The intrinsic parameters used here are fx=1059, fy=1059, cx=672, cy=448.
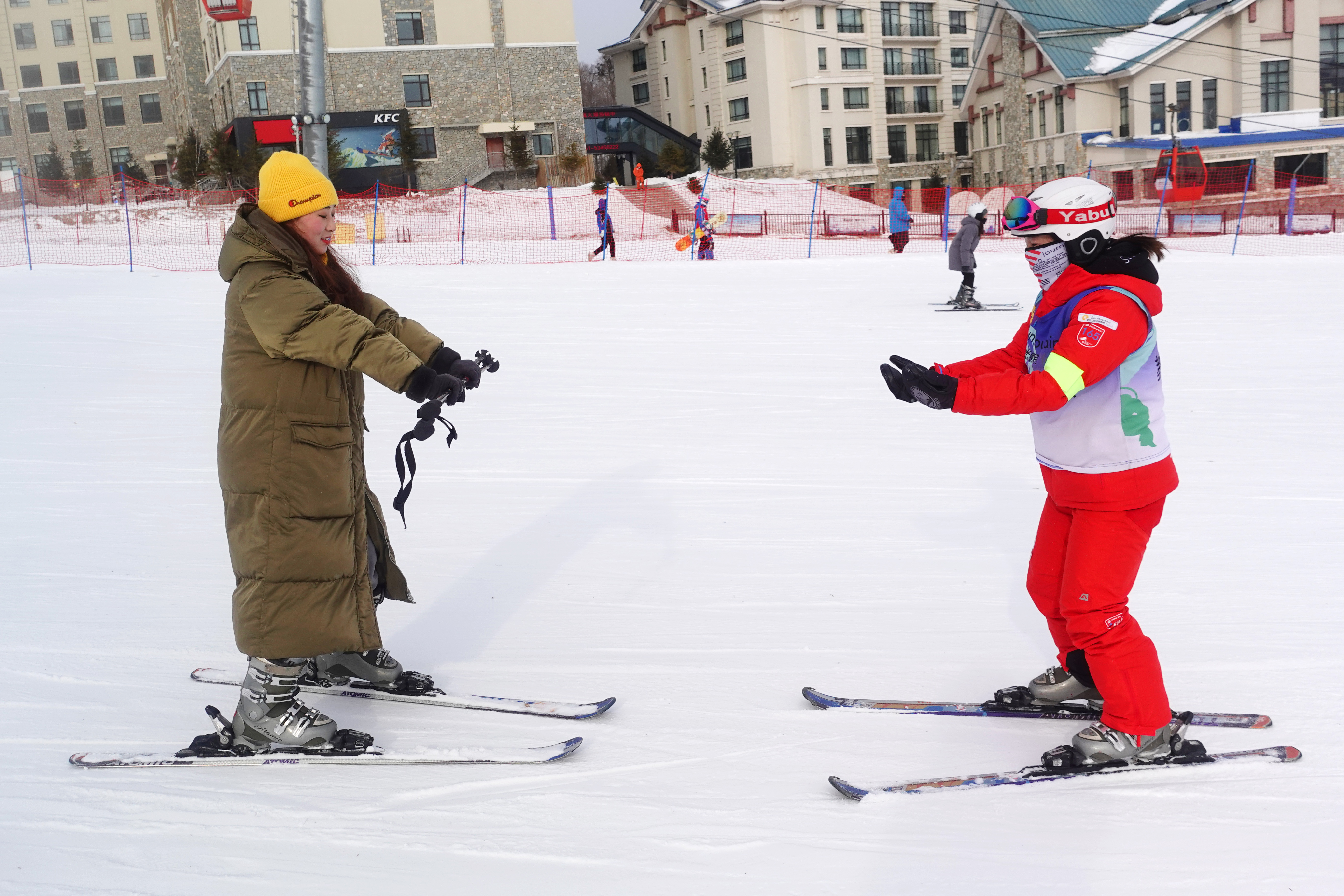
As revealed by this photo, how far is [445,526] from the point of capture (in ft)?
17.9

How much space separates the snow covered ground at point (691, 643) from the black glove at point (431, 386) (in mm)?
1076

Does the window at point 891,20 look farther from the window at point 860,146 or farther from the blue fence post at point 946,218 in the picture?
the blue fence post at point 946,218

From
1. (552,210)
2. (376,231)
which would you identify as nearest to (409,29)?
(552,210)

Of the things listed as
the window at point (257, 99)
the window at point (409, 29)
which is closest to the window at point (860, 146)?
the window at point (409, 29)

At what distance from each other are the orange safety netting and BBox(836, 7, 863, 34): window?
19.2 m

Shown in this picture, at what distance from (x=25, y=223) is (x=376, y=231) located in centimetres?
577

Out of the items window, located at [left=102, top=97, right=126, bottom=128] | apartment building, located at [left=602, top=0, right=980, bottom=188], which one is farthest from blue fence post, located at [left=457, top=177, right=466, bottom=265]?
window, located at [left=102, top=97, right=126, bottom=128]

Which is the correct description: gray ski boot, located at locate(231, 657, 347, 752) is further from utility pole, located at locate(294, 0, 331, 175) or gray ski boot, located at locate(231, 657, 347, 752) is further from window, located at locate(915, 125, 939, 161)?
window, located at locate(915, 125, 939, 161)

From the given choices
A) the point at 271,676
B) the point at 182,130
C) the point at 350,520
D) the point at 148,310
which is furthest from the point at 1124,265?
the point at 182,130

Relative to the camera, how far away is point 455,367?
9.04 ft

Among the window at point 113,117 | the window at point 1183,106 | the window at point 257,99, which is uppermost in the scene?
the window at point 113,117

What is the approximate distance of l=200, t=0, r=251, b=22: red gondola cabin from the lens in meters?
17.6

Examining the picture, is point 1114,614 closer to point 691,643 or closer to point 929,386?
point 929,386

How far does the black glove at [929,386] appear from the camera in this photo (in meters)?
2.45
